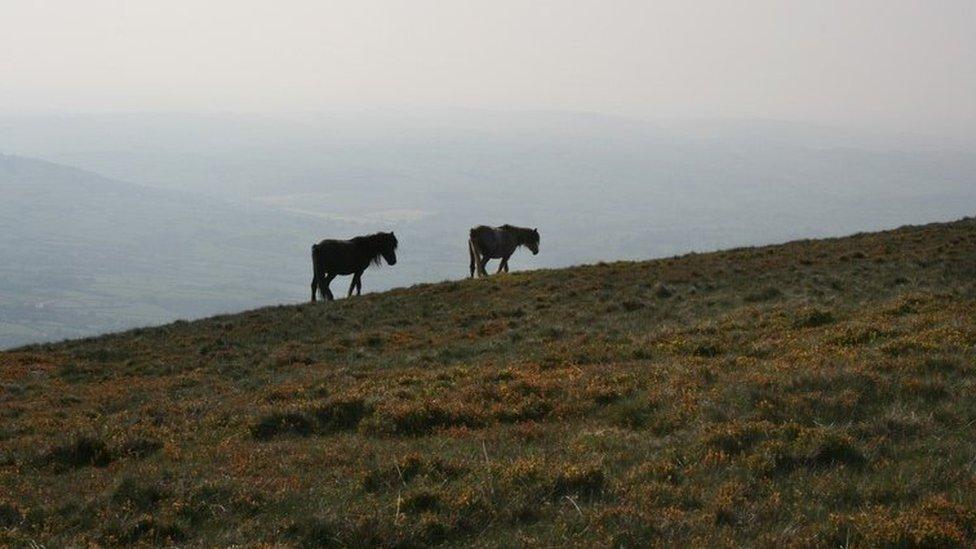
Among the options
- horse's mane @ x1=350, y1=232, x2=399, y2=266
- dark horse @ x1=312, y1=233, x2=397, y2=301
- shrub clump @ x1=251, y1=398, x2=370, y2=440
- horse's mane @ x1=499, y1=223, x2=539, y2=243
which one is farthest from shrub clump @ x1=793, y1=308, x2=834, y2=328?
horse's mane @ x1=499, y1=223, x2=539, y2=243

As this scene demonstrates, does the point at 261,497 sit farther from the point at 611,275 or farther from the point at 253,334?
the point at 611,275

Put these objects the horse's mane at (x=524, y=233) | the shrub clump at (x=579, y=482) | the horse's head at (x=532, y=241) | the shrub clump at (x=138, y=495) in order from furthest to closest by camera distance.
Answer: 1. the horse's head at (x=532, y=241)
2. the horse's mane at (x=524, y=233)
3. the shrub clump at (x=138, y=495)
4. the shrub clump at (x=579, y=482)

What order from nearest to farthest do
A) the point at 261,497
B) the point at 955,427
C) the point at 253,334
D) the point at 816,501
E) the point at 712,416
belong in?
1. the point at 816,501
2. the point at 261,497
3. the point at 955,427
4. the point at 712,416
5. the point at 253,334

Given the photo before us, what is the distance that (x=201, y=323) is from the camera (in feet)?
92.6

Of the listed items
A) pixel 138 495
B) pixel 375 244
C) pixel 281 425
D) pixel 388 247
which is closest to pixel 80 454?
pixel 281 425

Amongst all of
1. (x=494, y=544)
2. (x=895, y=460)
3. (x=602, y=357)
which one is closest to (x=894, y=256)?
(x=602, y=357)

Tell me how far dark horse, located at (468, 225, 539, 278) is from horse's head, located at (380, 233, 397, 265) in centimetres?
344

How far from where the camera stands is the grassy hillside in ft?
24.4

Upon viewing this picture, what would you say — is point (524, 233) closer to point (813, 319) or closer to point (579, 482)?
point (813, 319)

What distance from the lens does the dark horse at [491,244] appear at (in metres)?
38.7

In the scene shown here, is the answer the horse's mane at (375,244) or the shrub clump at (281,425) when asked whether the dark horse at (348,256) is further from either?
the shrub clump at (281,425)

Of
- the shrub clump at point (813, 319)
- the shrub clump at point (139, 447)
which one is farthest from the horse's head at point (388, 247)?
the shrub clump at point (139, 447)

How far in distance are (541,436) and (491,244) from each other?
95.1ft

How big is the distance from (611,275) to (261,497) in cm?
2347
